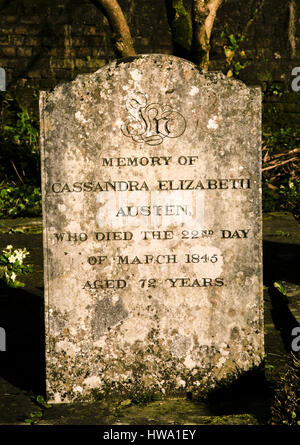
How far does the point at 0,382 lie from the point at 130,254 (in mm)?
1057

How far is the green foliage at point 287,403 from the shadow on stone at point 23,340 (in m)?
1.26

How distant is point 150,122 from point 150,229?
1.80ft

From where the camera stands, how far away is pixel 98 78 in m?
3.42

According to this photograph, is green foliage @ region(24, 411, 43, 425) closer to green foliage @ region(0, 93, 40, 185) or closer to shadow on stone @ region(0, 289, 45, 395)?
shadow on stone @ region(0, 289, 45, 395)

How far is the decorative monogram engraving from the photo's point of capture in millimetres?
3426

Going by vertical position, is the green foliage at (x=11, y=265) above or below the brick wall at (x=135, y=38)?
below

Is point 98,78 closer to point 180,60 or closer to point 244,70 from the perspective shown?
point 180,60

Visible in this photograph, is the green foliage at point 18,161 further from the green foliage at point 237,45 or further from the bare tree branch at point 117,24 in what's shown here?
the green foliage at point 237,45

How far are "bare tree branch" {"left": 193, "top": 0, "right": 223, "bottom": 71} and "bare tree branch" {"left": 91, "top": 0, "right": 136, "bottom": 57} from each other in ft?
2.47

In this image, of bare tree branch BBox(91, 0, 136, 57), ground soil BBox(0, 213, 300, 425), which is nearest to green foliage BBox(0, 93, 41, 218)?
bare tree branch BBox(91, 0, 136, 57)

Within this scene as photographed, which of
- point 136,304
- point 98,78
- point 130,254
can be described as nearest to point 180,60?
point 98,78

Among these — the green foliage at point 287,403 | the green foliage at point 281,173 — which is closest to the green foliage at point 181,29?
the green foliage at point 281,173

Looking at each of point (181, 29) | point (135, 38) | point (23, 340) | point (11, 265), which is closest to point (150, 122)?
point (23, 340)

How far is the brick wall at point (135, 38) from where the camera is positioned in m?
10.2
